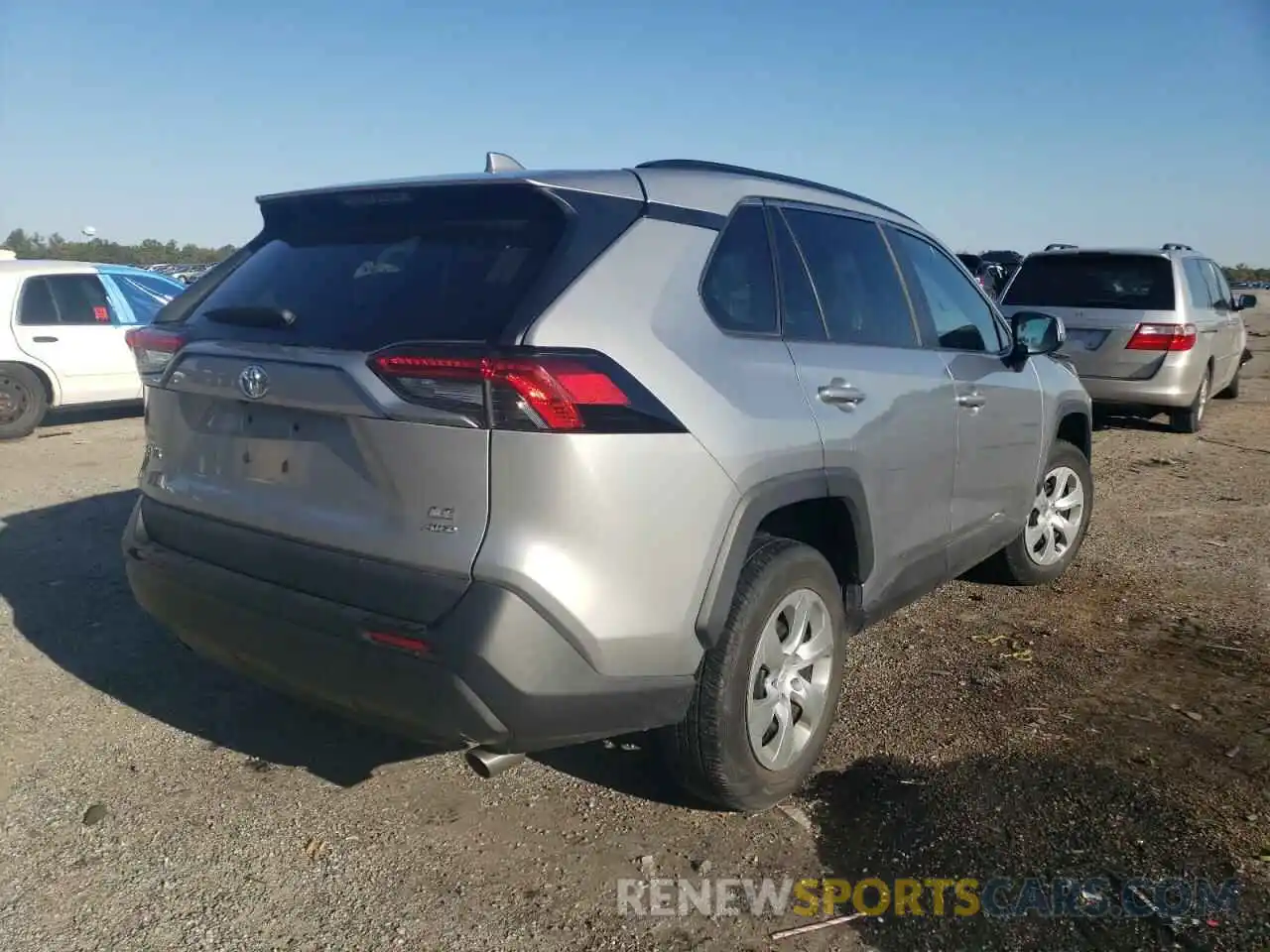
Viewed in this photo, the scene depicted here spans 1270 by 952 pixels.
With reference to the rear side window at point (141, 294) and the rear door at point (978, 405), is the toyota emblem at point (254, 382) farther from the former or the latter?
the rear side window at point (141, 294)

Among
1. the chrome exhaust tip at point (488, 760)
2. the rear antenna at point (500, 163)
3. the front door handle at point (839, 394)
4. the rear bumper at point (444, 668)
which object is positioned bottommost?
the chrome exhaust tip at point (488, 760)

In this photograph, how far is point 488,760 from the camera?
253 centimetres

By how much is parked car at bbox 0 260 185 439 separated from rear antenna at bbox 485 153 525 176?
783 cm

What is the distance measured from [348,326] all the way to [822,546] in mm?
1661

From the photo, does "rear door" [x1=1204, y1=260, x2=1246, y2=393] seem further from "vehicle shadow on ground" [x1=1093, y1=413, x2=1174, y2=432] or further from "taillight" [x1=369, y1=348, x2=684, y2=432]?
"taillight" [x1=369, y1=348, x2=684, y2=432]

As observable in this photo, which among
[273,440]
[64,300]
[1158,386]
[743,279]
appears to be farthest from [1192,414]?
[64,300]

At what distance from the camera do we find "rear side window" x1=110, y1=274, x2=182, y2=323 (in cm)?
1038

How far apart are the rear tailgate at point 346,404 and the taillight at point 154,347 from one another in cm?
2

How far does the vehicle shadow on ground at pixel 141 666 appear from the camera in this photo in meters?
3.38

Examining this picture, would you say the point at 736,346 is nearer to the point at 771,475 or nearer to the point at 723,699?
the point at 771,475

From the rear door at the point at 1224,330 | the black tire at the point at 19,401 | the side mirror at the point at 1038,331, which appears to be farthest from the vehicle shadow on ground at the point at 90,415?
the rear door at the point at 1224,330

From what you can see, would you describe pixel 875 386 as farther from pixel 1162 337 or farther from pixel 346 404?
pixel 1162 337

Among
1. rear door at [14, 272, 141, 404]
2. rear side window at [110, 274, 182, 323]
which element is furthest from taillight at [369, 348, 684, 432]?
rear side window at [110, 274, 182, 323]

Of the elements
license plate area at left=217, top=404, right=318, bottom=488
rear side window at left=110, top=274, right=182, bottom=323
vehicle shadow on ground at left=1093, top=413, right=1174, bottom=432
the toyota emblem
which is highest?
the toyota emblem
